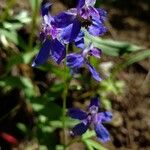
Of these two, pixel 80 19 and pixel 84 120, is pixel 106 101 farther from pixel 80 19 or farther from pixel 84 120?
pixel 80 19

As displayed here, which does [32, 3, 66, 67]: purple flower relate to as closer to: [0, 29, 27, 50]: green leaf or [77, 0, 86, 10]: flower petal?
[77, 0, 86, 10]: flower petal

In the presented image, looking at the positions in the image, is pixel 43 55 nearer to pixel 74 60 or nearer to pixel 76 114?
pixel 74 60

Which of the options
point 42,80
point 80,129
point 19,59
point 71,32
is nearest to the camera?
point 71,32

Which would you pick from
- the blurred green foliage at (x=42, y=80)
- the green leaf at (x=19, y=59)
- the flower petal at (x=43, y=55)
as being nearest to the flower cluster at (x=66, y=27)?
the flower petal at (x=43, y=55)

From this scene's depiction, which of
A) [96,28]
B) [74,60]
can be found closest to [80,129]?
[74,60]

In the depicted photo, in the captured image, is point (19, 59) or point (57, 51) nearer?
point (57, 51)

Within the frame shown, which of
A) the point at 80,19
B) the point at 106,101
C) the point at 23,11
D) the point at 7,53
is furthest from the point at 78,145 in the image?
the point at 80,19
